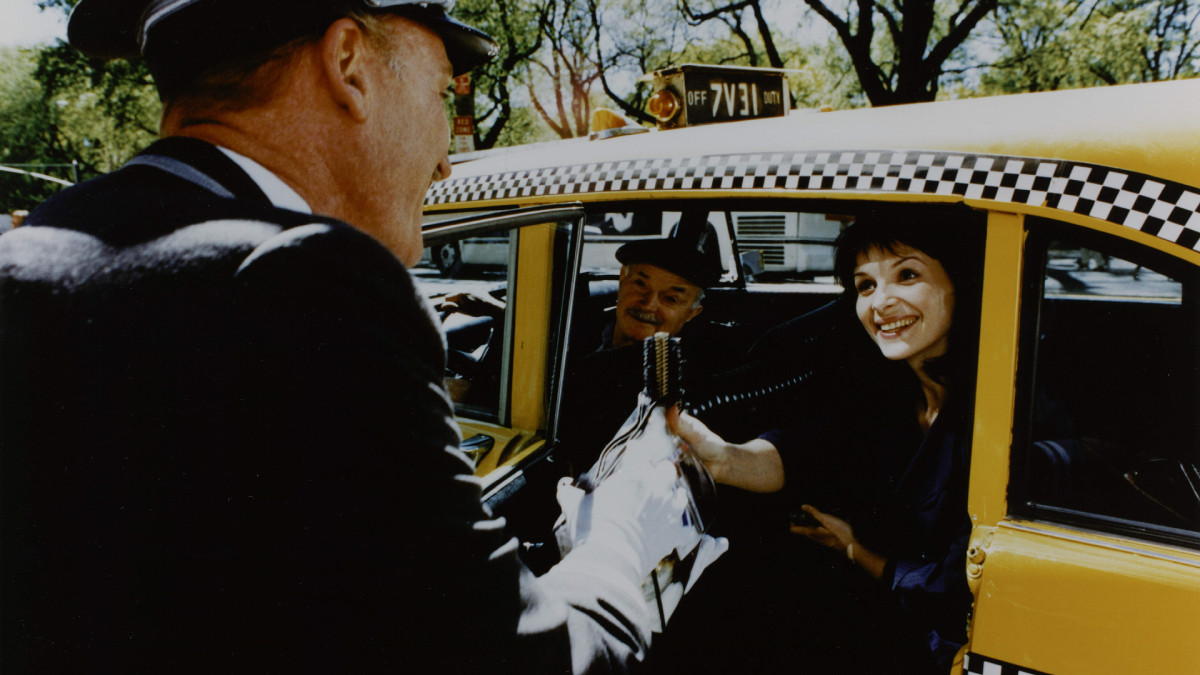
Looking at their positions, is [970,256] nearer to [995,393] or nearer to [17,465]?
[995,393]

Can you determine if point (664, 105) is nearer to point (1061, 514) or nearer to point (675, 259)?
point (675, 259)

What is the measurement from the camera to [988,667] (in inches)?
48.8

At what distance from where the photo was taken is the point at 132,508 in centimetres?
66

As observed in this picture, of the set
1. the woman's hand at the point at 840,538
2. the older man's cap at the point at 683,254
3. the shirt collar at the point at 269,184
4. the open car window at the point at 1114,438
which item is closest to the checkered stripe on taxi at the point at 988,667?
the open car window at the point at 1114,438

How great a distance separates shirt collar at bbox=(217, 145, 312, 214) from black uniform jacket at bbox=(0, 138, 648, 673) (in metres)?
0.12

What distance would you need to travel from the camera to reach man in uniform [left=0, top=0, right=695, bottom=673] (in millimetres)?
641

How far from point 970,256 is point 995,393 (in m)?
0.44

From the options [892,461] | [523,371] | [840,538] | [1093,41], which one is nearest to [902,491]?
[892,461]

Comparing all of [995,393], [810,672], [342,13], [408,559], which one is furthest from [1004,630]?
[342,13]

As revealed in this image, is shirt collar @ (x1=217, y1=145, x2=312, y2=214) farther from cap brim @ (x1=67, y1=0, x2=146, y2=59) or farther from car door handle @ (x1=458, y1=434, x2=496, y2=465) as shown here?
car door handle @ (x1=458, y1=434, x2=496, y2=465)

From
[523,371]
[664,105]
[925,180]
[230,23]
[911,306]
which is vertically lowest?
[523,371]

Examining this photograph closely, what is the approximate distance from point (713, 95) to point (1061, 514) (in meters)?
1.57

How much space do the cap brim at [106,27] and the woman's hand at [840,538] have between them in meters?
1.79

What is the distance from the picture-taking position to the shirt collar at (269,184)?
33.3 inches
